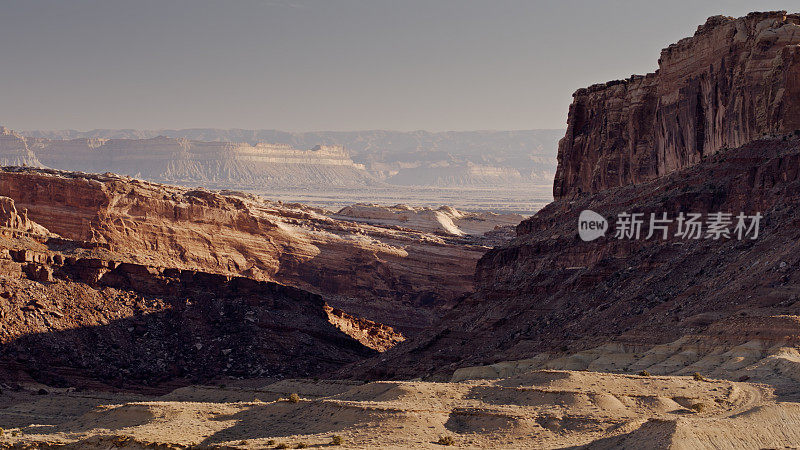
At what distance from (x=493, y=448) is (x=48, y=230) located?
6601 centimetres

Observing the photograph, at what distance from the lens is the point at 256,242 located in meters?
114

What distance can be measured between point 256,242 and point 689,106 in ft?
152

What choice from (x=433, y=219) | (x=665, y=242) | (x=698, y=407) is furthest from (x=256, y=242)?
(x=698, y=407)

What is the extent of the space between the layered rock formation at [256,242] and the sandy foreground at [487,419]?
4581 cm

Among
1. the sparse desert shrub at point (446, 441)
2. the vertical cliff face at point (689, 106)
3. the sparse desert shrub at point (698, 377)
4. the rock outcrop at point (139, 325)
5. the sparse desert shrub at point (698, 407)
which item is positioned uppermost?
the vertical cliff face at point (689, 106)

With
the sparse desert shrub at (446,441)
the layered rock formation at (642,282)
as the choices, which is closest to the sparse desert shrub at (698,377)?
the layered rock formation at (642,282)

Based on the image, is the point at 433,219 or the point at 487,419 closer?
the point at 487,419

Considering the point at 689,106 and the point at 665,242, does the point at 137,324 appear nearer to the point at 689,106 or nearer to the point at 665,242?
the point at 665,242

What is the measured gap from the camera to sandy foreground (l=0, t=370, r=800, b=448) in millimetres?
35125

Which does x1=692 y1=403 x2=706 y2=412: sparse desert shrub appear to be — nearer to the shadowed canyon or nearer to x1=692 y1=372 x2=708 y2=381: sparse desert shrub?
the shadowed canyon

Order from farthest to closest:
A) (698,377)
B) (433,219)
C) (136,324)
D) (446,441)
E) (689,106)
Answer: (433,219), (689,106), (136,324), (698,377), (446,441)

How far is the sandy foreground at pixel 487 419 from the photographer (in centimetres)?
3512

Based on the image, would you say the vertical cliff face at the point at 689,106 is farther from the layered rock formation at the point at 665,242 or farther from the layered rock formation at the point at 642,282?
the layered rock formation at the point at 642,282

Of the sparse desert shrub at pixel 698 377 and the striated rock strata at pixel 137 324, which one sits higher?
the sparse desert shrub at pixel 698 377
